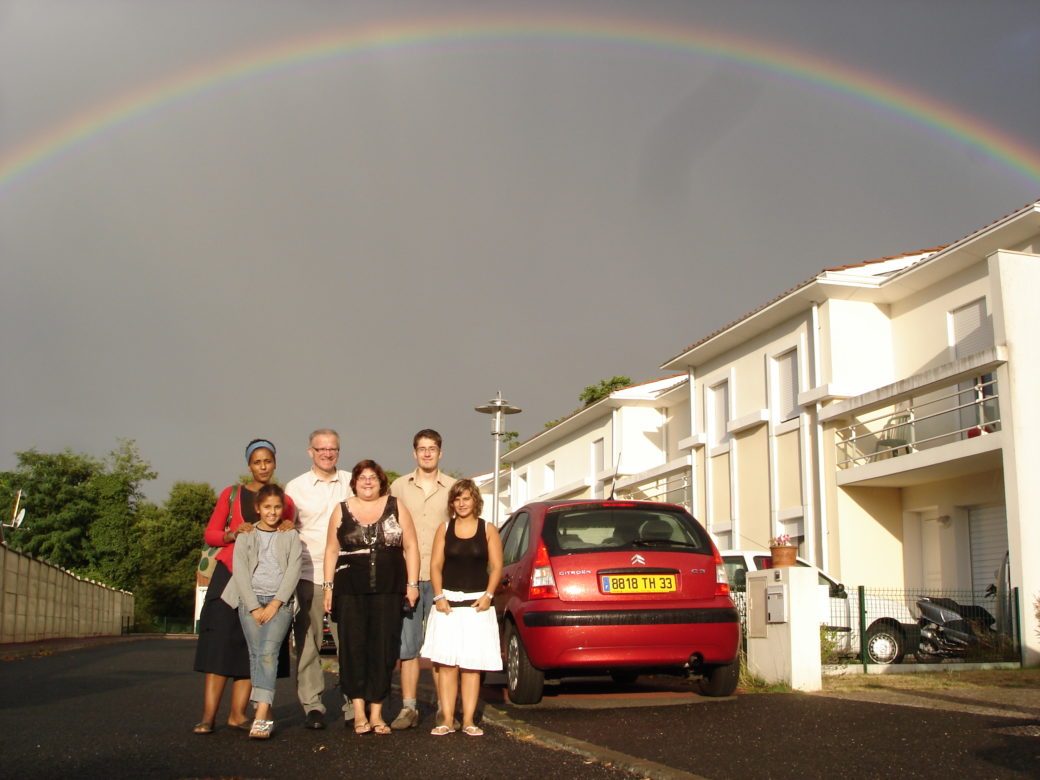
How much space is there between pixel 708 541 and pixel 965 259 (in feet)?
44.5

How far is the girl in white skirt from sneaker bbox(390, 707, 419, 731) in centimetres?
27

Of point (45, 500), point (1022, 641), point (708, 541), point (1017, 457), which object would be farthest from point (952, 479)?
point (45, 500)

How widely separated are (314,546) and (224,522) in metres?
0.69

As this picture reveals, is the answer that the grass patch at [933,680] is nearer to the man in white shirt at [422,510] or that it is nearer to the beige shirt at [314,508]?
the man in white shirt at [422,510]

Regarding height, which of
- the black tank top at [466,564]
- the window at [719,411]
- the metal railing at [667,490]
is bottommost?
the black tank top at [466,564]

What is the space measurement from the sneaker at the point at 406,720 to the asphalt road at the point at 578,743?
0.42ft

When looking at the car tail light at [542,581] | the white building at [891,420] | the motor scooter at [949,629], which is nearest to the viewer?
the car tail light at [542,581]

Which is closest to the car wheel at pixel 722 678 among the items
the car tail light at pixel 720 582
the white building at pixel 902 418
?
the car tail light at pixel 720 582

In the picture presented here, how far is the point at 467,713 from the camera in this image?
6.66 metres

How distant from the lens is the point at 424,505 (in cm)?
744

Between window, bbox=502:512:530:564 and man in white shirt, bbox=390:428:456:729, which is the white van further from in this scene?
man in white shirt, bbox=390:428:456:729

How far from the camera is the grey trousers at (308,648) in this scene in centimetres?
693

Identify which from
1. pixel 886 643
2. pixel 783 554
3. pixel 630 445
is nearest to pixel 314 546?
pixel 783 554

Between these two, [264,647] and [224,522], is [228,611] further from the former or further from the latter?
[224,522]
